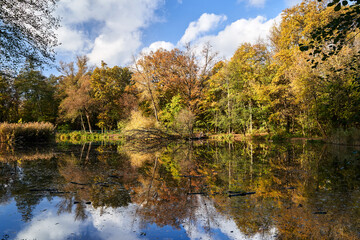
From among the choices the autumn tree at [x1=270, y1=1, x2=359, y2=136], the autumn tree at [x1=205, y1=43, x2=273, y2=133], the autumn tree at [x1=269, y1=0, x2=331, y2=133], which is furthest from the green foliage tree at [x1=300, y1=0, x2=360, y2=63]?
the autumn tree at [x1=205, y1=43, x2=273, y2=133]

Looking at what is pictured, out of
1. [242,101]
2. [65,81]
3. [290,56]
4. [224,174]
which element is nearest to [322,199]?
[224,174]

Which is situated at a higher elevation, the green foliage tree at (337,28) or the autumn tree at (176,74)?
the autumn tree at (176,74)

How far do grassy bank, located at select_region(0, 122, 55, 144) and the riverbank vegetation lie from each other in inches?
221

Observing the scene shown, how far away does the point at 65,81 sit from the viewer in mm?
32938

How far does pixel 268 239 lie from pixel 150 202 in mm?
1875

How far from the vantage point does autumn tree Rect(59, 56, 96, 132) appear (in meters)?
29.1

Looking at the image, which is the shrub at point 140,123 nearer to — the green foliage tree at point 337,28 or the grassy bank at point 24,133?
the grassy bank at point 24,133

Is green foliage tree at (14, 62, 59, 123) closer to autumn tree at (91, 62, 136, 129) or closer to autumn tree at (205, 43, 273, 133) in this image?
autumn tree at (91, 62, 136, 129)

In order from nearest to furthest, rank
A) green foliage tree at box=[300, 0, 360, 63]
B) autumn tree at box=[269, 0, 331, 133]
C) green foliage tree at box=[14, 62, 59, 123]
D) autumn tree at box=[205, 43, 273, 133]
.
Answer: green foliage tree at box=[300, 0, 360, 63] → autumn tree at box=[269, 0, 331, 133] → autumn tree at box=[205, 43, 273, 133] → green foliage tree at box=[14, 62, 59, 123]

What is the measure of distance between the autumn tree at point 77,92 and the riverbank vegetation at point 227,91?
0.14m

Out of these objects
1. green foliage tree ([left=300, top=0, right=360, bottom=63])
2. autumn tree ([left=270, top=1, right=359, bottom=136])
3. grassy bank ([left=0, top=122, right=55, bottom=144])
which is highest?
autumn tree ([left=270, top=1, right=359, bottom=136])

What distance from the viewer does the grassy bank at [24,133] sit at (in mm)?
15087

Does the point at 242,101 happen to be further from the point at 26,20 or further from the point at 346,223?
the point at 346,223

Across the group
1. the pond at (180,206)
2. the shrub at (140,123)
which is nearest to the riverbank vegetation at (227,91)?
the shrub at (140,123)
